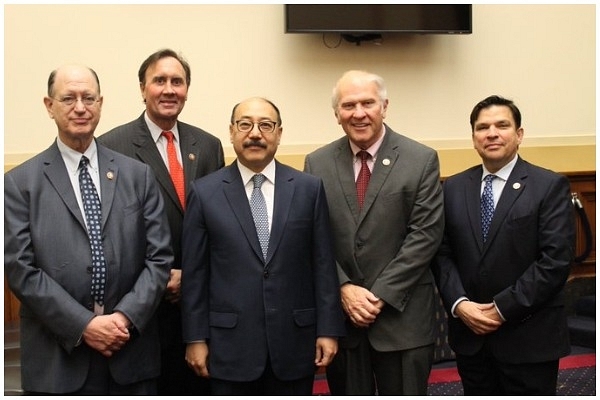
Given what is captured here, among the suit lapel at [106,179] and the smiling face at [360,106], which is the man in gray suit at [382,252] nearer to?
the smiling face at [360,106]

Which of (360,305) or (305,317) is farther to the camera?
(360,305)

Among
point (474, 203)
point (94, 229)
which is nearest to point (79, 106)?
point (94, 229)

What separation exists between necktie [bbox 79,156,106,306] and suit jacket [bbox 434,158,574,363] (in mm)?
1266

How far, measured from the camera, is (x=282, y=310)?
2.83m

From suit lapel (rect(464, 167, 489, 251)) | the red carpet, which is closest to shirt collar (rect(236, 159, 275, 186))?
suit lapel (rect(464, 167, 489, 251))

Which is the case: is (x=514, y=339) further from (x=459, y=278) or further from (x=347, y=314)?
(x=347, y=314)

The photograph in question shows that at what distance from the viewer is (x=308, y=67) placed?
5.45 meters

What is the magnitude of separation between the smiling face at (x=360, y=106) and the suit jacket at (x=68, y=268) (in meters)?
0.81

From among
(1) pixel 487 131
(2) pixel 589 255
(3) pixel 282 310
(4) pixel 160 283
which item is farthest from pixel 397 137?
(2) pixel 589 255

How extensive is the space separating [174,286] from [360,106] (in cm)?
95

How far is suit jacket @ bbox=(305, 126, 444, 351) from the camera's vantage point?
3020 millimetres

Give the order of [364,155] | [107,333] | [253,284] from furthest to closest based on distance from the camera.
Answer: [364,155] < [253,284] < [107,333]

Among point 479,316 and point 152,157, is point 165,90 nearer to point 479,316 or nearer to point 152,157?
point 152,157

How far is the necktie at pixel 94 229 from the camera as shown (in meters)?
2.72
